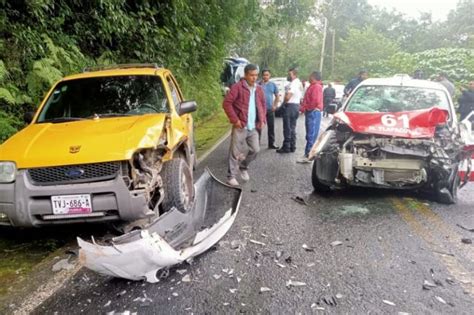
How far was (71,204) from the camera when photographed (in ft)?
13.1

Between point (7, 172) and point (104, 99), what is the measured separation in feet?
5.48

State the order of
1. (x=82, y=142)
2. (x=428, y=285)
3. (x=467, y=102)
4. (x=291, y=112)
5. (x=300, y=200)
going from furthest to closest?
(x=467, y=102), (x=291, y=112), (x=300, y=200), (x=82, y=142), (x=428, y=285)

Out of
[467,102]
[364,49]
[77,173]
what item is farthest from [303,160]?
[364,49]

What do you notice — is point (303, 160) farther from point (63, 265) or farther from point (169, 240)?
point (63, 265)

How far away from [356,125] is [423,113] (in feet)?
2.96

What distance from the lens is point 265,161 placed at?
9.05m

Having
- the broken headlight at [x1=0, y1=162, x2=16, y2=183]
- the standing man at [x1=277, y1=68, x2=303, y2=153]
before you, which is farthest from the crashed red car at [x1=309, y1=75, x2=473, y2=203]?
the broken headlight at [x1=0, y1=162, x2=16, y2=183]

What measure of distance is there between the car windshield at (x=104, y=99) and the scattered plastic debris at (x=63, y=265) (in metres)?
1.76

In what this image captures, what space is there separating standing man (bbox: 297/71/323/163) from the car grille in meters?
5.37

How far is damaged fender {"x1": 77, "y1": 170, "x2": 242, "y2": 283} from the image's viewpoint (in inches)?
124

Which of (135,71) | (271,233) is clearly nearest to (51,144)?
(135,71)

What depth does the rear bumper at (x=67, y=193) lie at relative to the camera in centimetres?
398

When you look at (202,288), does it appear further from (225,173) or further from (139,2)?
(139,2)

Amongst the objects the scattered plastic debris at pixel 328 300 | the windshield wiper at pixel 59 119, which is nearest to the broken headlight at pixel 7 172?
the windshield wiper at pixel 59 119
